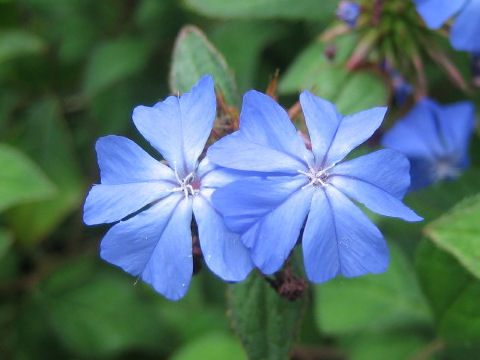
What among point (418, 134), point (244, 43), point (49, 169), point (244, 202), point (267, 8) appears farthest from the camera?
point (49, 169)

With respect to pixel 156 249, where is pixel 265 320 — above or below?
below

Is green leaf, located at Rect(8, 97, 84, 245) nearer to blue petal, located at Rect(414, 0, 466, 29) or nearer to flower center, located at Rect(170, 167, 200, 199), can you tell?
flower center, located at Rect(170, 167, 200, 199)

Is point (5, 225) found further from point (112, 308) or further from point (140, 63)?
point (140, 63)

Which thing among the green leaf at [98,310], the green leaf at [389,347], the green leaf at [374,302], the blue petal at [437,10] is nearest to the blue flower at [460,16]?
the blue petal at [437,10]

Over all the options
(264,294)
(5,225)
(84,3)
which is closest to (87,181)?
(5,225)

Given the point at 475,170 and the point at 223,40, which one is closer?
the point at 475,170

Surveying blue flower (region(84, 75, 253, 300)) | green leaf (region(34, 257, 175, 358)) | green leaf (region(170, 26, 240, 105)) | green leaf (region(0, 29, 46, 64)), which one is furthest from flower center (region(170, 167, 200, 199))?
green leaf (region(0, 29, 46, 64))

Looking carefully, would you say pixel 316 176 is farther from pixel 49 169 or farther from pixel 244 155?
pixel 49 169

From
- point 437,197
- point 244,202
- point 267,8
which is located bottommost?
point 437,197

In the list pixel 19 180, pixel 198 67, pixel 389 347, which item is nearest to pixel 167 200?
pixel 198 67
